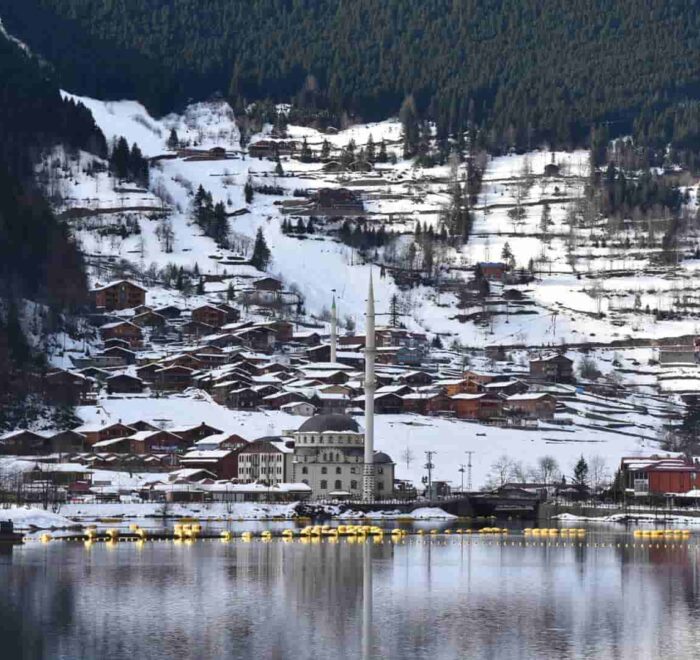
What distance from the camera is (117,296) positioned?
168250 mm

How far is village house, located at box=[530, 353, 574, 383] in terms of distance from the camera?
6427 inches

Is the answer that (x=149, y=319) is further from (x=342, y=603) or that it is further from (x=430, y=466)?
(x=342, y=603)

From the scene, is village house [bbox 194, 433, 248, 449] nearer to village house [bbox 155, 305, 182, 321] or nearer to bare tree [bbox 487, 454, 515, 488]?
bare tree [bbox 487, 454, 515, 488]

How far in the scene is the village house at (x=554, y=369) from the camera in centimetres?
16325

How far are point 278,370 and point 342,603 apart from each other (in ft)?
305

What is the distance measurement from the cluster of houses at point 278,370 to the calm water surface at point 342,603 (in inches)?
2294

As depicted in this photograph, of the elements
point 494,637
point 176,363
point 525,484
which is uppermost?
point 176,363

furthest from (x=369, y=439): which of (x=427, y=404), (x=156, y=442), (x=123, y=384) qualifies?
(x=123, y=384)

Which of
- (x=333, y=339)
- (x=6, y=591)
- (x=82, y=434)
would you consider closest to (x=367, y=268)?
(x=333, y=339)

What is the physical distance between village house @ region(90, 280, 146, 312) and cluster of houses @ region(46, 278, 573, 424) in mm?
80

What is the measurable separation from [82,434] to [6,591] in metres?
64.7

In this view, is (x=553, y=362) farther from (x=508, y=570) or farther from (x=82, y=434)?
(x=508, y=570)

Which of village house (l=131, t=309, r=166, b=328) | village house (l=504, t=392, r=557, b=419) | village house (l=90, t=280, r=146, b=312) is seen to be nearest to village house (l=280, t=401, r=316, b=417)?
village house (l=504, t=392, r=557, b=419)

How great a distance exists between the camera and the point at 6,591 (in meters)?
67.9
